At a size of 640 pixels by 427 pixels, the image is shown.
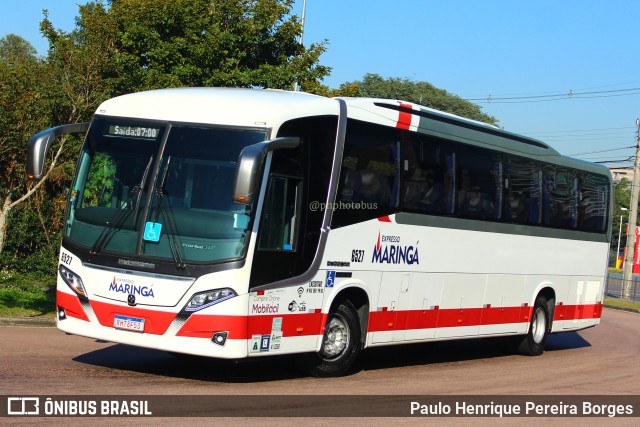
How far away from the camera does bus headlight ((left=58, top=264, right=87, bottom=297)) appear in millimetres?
12164

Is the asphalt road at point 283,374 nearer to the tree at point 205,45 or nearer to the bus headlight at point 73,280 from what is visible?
the bus headlight at point 73,280

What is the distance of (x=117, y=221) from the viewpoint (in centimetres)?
1202

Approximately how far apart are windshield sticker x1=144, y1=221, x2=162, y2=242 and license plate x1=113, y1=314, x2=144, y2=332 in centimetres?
97

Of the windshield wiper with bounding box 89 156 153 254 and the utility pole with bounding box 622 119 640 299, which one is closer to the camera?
the windshield wiper with bounding box 89 156 153 254

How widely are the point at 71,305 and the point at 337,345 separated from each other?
366cm

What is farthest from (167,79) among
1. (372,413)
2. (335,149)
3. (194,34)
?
(372,413)

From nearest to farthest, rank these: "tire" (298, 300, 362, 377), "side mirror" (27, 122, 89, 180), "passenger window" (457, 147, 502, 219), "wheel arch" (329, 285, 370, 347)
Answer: "side mirror" (27, 122, 89, 180), "tire" (298, 300, 362, 377), "wheel arch" (329, 285, 370, 347), "passenger window" (457, 147, 502, 219)

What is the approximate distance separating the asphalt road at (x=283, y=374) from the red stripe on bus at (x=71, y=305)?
650mm

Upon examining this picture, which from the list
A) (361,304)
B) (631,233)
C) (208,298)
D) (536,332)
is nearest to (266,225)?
(208,298)

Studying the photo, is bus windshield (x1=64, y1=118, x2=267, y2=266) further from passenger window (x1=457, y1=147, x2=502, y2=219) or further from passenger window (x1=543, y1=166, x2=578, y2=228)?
passenger window (x1=543, y1=166, x2=578, y2=228)

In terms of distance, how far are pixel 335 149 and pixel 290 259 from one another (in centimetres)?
182

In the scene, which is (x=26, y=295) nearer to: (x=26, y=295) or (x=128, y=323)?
(x=26, y=295)

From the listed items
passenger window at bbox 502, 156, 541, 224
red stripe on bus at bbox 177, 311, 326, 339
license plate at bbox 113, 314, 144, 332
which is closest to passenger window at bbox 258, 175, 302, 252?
red stripe on bus at bbox 177, 311, 326, 339

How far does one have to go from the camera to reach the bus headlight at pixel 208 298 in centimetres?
1146
